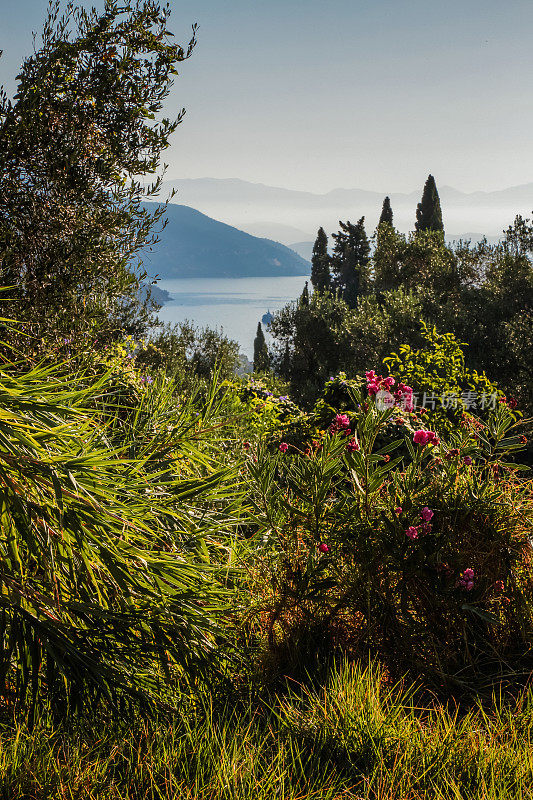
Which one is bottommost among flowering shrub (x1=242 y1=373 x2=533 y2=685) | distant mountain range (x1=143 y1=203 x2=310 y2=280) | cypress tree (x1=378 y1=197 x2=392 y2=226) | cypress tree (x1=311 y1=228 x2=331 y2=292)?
flowering shrub (x1=242 y1=373 x2=533 y2=685)

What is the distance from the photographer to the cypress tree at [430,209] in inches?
1097

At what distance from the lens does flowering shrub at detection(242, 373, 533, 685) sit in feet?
7.86

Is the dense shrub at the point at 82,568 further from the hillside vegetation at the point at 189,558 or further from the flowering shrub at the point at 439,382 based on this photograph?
Answer: the flowering shrub at the point at 439,382

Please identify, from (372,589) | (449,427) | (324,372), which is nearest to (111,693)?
(372,589)

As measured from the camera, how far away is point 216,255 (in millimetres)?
178250

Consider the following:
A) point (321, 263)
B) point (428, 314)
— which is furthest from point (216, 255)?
point (428, 314)

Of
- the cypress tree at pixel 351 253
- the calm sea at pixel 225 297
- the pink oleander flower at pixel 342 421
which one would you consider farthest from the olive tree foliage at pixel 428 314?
the calm sea at pixel 225 297

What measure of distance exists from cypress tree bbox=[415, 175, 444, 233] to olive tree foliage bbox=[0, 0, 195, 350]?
2617 centimetres

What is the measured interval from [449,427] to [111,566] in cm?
438

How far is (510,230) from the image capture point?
61.8 feet

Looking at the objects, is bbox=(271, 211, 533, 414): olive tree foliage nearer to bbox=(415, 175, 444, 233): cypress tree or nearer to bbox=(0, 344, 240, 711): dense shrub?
bbox=(415, 175, 444, 233): cypress tree

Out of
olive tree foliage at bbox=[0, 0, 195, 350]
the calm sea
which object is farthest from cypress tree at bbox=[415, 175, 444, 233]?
the calm sea

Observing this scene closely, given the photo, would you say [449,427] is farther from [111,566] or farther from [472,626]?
[111,566]

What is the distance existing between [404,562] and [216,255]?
184 metres
